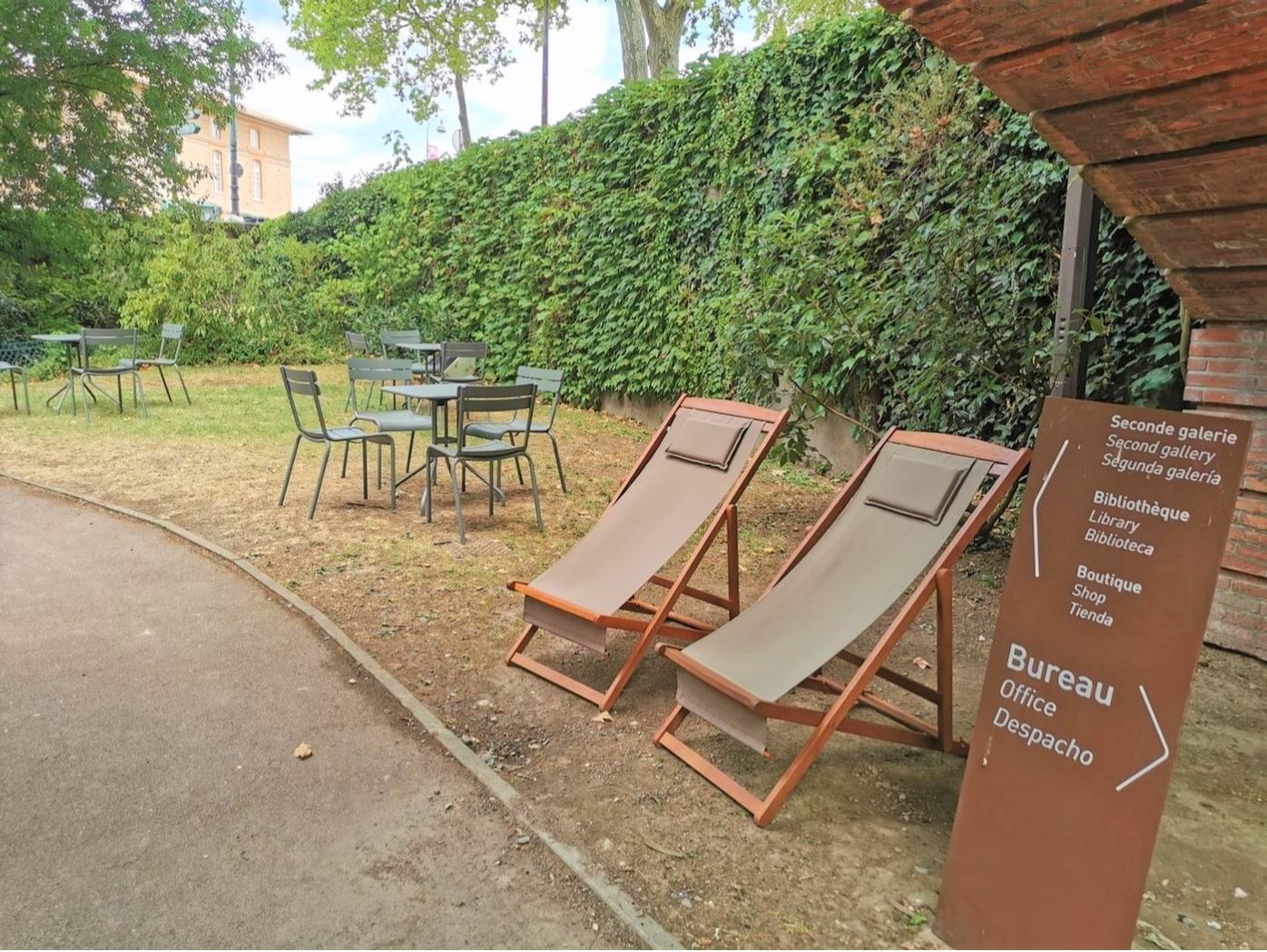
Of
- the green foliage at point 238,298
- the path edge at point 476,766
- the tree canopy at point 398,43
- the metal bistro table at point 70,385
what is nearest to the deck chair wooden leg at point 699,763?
the path edge at point 476,766

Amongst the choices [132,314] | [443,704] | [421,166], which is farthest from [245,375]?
[443,704]

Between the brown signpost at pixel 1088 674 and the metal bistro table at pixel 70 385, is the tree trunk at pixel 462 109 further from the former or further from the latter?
the brown signpost at pixel 1088 674

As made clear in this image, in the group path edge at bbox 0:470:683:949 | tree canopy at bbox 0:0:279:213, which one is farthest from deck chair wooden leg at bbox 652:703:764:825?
tree canopy at bbox 0:0:279:213

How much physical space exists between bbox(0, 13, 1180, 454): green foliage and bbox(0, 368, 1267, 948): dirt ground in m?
1.24

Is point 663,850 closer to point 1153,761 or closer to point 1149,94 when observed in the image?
point 1153,761

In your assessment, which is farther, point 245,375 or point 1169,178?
point 245,375

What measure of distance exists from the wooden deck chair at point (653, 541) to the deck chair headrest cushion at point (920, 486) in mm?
549

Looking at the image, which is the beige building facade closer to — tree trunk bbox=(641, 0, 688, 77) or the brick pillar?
tree trunk bbox=(641, 0, 688, 77)

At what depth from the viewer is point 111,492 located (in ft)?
21.1

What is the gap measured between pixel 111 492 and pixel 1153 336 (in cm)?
680

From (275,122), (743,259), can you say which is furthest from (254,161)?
(743,259)

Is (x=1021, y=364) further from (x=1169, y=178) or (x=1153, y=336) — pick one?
(x=1169, y=178)

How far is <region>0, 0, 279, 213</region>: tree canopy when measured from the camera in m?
12.6

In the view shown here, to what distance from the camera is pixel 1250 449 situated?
12.0 ft
